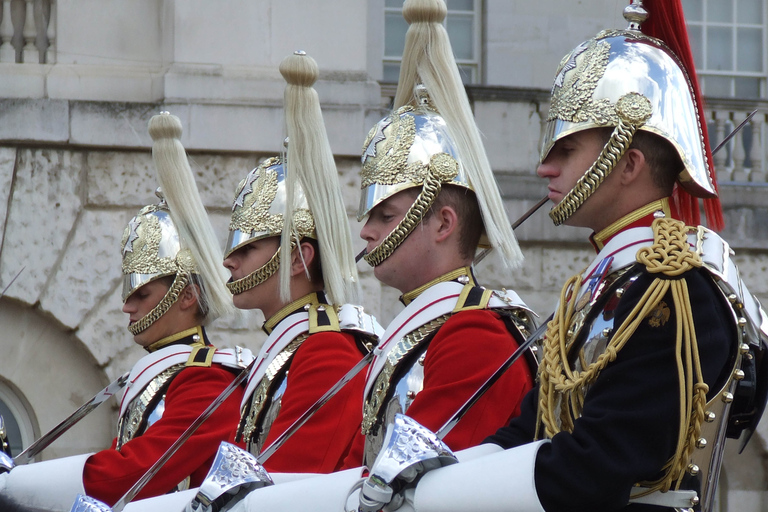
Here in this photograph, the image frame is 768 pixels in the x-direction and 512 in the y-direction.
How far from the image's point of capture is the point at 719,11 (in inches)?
351

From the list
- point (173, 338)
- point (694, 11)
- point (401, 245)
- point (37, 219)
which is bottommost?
point (173, 338)

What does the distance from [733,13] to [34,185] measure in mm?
4672

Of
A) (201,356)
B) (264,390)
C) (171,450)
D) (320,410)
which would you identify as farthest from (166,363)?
(320,410)

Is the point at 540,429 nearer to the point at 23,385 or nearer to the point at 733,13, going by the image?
the point at 23,385

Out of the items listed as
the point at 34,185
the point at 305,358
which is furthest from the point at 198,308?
the point at 34,185

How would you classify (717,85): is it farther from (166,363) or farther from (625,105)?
(625,105)

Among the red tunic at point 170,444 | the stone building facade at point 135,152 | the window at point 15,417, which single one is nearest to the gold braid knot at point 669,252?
the red tunic at point 170,444

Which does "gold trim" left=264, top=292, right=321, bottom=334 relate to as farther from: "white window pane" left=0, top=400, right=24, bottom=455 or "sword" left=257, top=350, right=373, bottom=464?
"white window pane" left=0, top=400, right=24, bottom=455

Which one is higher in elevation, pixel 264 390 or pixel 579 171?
pixel 579 171

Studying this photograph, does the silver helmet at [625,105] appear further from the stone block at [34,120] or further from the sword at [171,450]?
the stone block at [34,120]

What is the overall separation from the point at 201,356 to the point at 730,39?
515 cm

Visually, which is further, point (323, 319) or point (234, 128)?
point (234, 128)

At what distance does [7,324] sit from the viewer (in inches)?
284

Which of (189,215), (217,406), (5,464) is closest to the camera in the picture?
(5,464)
